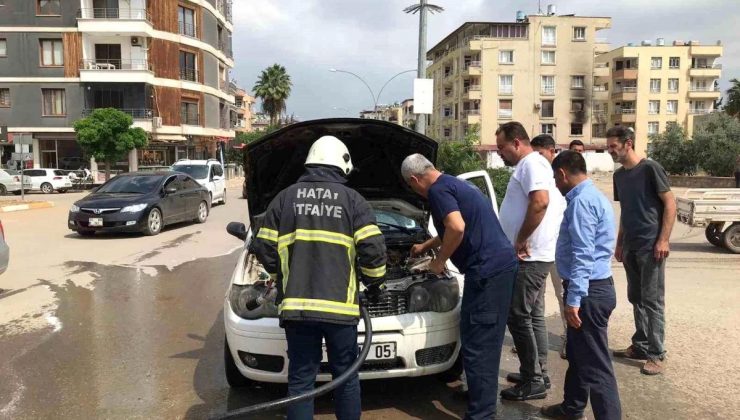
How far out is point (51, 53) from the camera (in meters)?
38.9

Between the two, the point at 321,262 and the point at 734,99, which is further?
the point at 734,99

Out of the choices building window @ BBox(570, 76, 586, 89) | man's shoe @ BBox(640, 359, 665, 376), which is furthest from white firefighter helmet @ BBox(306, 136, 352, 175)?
building window @ BBox(570, 76, 586, 89)

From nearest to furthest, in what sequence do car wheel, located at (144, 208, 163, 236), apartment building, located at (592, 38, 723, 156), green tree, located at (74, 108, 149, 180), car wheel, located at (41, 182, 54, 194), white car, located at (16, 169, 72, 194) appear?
car wheel, located at (144, 208, 163, 236) < white car, located at (16, 169, 72, 194) < car wheel, located at (41, 182, 54, 194) < green tree, located at (74, 108, 149, 180) < apartment building, located at (592, 38, 723, 156)

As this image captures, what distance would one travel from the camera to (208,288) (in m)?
7.67

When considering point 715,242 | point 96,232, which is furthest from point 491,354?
point 96,232

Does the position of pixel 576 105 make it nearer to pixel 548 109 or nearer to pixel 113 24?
pixel 548 109

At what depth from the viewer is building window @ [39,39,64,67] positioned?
127ft

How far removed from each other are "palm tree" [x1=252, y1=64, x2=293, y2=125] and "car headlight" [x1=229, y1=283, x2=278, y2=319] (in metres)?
67.0

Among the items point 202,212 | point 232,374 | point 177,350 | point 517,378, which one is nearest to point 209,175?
point 202,212

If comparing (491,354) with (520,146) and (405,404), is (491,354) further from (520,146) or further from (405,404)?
(520,146)

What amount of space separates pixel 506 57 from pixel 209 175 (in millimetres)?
50893

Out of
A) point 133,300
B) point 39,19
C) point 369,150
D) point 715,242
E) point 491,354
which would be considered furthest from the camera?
point 39,19

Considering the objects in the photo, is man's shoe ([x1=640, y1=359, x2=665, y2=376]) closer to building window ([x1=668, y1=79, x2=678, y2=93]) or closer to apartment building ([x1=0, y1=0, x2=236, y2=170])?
apartment building ([x1=0, y1=0, x2=236, y2=170])

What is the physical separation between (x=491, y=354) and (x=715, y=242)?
9497mm
